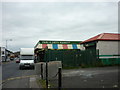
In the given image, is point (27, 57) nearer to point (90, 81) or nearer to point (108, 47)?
point (108, 47)

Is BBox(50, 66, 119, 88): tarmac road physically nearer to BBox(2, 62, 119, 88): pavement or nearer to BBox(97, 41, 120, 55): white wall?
BBox(2, 62, 119, 88): pavement

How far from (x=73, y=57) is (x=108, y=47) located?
5.43m

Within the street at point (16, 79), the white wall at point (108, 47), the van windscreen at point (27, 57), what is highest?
the white wall at point (108, 47)

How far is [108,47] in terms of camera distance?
2031 cm

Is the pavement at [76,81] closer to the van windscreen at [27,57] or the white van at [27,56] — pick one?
the white van at [27,56]

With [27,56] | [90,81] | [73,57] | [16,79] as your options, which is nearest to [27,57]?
[27,56]

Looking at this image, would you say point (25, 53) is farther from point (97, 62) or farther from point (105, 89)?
point (105, 89)

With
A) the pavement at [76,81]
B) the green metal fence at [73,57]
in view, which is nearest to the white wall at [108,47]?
the green metal fence at [73,57]

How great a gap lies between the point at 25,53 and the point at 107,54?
37.1ft

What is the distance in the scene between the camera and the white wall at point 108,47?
65.5 feet

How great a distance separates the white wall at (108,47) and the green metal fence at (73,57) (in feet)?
3.61

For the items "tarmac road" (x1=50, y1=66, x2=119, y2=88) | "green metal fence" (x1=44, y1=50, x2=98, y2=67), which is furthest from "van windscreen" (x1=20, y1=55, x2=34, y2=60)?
"tarmac road" (x1=50, y1=66, x2=119, y2=88)

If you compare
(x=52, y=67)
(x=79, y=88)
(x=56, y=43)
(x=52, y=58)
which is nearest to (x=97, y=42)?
(x=52, y=58)

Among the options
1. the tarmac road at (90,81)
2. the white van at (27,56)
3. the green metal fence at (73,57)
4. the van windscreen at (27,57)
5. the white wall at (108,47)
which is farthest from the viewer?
the van windscreen at (27,57)
